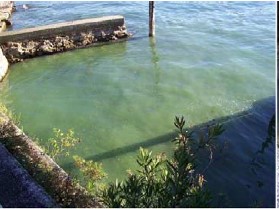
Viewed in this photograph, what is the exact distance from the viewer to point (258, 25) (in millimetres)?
15398

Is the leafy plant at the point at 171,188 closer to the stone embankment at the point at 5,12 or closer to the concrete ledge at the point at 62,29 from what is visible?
the concrete ledge at the point at 62,29

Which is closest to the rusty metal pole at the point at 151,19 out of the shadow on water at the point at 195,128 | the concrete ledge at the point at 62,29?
the concrete ledge at the point at 62,29

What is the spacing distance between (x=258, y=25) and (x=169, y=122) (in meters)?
8.71

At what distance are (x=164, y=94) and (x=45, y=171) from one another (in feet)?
16.3

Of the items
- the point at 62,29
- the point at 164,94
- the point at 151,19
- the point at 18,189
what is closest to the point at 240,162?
the point at 164,94

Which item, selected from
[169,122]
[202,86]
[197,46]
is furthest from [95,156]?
[197,46]

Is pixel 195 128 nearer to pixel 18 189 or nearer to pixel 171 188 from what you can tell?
pixel 18 189

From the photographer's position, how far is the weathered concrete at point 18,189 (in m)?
4.44

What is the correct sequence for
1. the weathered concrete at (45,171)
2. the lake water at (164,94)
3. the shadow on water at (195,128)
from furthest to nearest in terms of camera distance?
1. the shadow on water at (195,128)
2. the lake water at (164,94)
3. the weathered concrete at (45,171)

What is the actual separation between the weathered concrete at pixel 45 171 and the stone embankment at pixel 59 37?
669cm

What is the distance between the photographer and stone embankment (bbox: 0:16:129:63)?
12.4 meters

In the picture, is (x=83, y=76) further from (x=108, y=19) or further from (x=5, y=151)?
(x=5, y=151)

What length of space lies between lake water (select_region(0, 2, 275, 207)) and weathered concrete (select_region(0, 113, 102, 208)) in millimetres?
Result: 1091

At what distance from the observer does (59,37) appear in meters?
13.0
